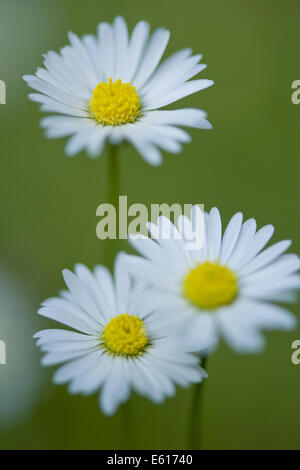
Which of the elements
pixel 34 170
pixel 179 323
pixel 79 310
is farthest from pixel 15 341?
pixel 179 323

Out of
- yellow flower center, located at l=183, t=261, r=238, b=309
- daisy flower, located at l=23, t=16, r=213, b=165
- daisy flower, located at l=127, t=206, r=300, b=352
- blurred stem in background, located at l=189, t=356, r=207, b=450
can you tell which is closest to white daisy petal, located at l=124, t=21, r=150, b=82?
daisy flower, located at l=23, t=16, r=213, b=165

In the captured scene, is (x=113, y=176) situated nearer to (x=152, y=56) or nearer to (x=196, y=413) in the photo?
(x=152, y=56)

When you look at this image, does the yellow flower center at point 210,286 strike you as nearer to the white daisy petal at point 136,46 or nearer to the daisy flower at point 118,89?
the daisy flower at point 118,89

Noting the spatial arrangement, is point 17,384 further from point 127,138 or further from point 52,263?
point 127,138

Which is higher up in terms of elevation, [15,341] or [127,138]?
[127,138]

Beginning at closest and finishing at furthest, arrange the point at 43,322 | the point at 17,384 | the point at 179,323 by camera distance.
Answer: the point at 179,323 → the point at 17,384 → the point at 43,322

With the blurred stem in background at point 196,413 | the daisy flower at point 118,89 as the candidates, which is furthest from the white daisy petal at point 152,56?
the blurred stem in background at point 196,413

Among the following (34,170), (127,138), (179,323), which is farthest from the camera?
(34,170)
